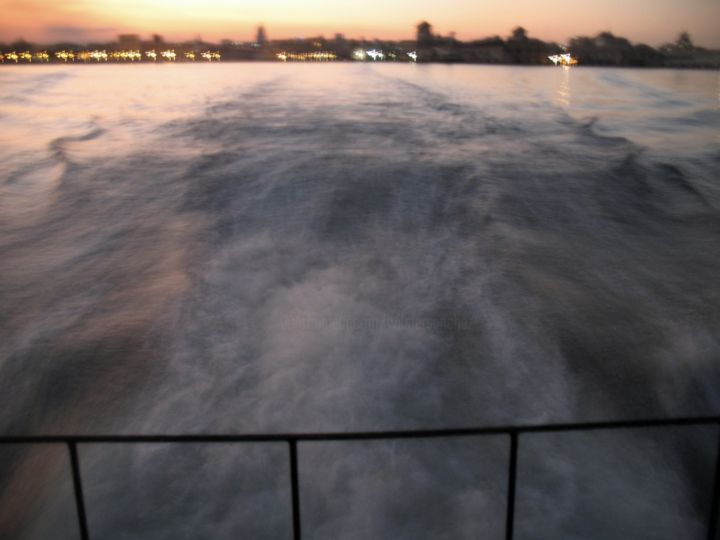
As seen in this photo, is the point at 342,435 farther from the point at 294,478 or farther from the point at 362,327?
the point at 362,327

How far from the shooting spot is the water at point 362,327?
606 cm

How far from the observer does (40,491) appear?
6102 millimetres

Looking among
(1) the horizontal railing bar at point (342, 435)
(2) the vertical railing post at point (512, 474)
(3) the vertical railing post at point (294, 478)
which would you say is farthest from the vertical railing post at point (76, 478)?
(2) the vertical railing post at point (512, 474)

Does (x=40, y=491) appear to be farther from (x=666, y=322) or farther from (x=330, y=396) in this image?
(x=666, y=322)

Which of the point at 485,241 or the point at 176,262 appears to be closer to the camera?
the point at 176,262

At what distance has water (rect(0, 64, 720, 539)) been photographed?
6.06 metres

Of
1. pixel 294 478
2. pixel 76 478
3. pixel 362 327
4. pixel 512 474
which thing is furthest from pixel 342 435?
pixel 362 327

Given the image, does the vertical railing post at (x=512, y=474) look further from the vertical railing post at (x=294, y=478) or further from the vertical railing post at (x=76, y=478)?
the vertical railing post at (x=76, y=478)

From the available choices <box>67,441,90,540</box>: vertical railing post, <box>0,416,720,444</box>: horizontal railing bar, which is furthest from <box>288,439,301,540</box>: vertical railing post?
<box>67,441,90,540</box>: vertical railing post

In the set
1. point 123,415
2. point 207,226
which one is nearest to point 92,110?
point 207,226

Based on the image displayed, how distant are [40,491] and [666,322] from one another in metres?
10.1

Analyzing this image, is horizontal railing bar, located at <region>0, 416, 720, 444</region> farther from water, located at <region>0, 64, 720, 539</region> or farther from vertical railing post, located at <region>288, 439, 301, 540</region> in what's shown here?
water, located at <region>0, 64, 720, 539</region>

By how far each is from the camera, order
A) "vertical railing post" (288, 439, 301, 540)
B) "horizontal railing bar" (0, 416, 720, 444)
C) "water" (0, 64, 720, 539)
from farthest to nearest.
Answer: "water" (0, 64, 720, 539), "vertical railing post" (288, 439, 301, 540), "horizontal railing bar" (0, 416, 720, 444)

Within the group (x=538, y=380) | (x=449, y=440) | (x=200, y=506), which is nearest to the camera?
(x=200, y=506)
